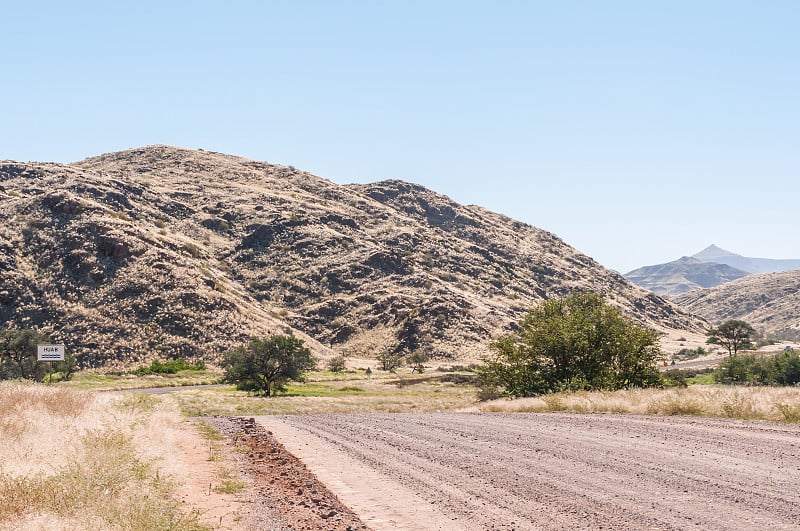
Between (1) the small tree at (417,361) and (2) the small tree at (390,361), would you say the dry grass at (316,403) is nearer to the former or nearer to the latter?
(1) the small tree at (417,361)

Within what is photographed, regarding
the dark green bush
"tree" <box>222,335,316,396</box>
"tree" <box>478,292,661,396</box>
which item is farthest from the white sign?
the dark green bush

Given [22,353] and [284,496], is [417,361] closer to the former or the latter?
[22,353]

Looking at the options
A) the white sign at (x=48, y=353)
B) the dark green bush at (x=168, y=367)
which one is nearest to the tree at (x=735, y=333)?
the dark green bush at (x=168, y=367)

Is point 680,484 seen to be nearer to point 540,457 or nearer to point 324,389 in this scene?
point 540,457

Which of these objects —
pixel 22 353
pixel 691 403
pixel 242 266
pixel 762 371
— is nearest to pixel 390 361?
pixel 242 266

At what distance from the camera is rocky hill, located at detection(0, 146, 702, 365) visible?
85.6 m

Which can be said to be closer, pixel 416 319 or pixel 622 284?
pixel 416 319

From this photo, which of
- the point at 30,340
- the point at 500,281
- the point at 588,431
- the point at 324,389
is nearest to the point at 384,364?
the point at 324,389

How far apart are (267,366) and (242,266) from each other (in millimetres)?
66748

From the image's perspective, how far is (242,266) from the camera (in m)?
123

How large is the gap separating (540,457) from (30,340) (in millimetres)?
65961

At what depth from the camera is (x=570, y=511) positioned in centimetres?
843

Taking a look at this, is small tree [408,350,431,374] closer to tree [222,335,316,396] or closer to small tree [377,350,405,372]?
small tree [377,350,405,372]

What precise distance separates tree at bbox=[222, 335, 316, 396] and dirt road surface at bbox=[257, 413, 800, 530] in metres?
42.3
